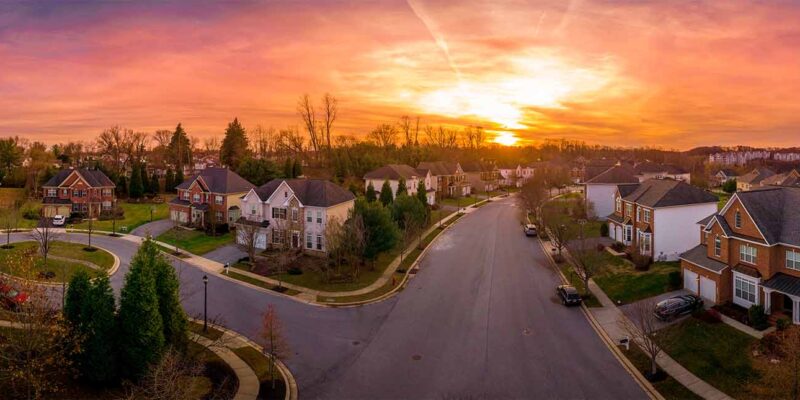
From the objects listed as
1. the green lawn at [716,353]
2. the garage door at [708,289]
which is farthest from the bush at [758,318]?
the garage door at [708,289]

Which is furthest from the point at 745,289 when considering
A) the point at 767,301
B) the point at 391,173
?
the point at 391,173

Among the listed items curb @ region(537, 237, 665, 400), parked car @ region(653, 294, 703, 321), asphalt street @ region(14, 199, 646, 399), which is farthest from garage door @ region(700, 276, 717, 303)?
asphalt street @ region(14, 199, 646, 399)

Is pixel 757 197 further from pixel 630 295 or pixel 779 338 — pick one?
pixel 779 338

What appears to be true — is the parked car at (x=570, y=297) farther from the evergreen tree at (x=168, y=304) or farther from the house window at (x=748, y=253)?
the evergreen tree at (x=168, y=304)

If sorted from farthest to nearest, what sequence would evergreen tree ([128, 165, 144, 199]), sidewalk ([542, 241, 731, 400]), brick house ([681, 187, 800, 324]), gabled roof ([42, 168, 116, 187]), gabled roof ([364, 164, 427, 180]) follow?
gabled roof ([364, 164, 427, 180]) < evergreen tree ([128, 165, 144, 199]) < gabled roof ([42, 168, 116, 187]) < brick house ([681, 187, 800, 324]) < sidewalk ([542, 241, 731, 400])

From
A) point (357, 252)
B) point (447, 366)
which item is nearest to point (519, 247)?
point (357, 252)

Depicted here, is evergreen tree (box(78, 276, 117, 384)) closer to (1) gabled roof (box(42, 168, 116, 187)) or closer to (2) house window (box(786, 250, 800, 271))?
(2) house window (box(786, 250, 800, 271))

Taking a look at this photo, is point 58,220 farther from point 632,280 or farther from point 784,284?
point 784,284
